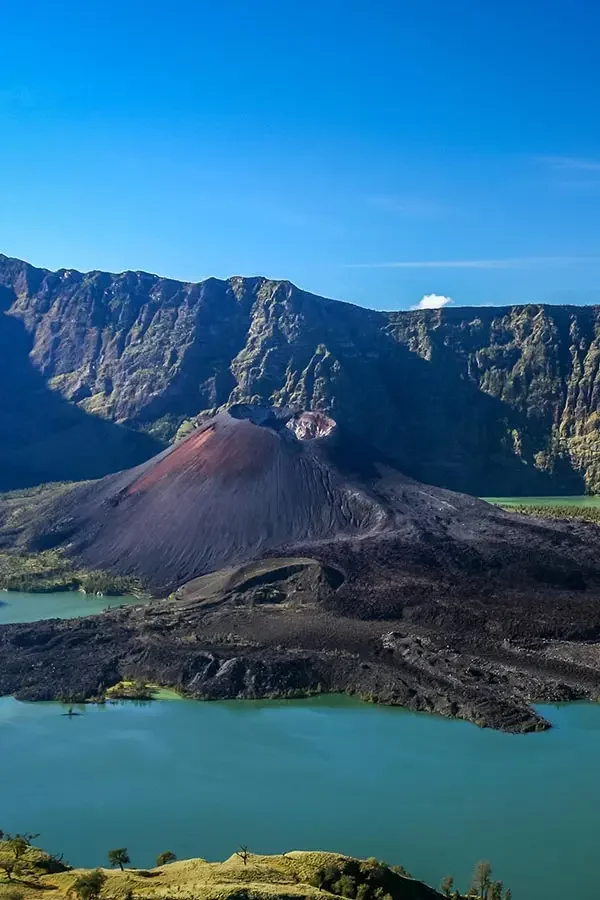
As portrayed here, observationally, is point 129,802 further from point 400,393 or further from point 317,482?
point 400,393

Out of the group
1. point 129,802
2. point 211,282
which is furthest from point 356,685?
point 211,282

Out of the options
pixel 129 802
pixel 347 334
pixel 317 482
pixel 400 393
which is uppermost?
pixel 347 334

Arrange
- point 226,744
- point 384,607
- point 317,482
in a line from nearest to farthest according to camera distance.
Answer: point 226,744
point 384,607
point 317,482

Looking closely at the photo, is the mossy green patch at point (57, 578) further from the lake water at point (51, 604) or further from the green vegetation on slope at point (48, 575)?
the lake water at point (51, 604)

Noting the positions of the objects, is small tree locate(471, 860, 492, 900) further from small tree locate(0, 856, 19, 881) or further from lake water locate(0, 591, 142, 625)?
lake water locate(0, 591, 142, 625)

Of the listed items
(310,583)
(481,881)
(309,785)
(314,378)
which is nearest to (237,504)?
(310,583)

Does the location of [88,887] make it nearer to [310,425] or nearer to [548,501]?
[310,425]
